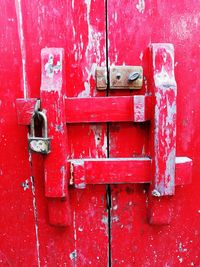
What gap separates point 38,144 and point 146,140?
13.1 inches

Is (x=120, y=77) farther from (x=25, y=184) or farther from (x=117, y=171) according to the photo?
(x=25, y=184)

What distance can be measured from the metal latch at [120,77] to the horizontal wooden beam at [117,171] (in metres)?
0.22

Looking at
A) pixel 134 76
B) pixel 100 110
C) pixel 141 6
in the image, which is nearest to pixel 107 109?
pixel 100 110

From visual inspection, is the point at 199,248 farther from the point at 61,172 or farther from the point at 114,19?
the point at 114,19

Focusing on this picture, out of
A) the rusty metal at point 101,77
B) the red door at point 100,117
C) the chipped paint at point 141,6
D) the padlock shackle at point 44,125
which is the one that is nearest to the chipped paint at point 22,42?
the red door at point 100,117

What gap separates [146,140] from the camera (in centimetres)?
93

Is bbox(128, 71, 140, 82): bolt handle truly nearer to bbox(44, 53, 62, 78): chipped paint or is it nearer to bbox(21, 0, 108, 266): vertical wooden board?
bbox(21, 0, 108, 266): vertical wooden board

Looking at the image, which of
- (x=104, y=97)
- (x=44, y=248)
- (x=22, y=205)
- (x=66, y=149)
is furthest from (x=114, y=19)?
(x=44, y=248)

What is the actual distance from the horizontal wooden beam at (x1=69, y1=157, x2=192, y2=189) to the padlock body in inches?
4.3

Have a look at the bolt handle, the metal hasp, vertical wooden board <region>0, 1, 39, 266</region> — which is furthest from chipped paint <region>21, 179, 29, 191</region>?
the bolt handle

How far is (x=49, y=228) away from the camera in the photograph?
1.00 metres

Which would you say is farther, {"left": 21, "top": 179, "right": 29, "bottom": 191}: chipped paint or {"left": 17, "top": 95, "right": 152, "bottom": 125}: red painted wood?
{"left": 21, "top": 179, "right": 29, "bottom": 191}: chipped paint

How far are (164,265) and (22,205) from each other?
53cm

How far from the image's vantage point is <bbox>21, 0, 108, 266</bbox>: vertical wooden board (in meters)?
0.87
